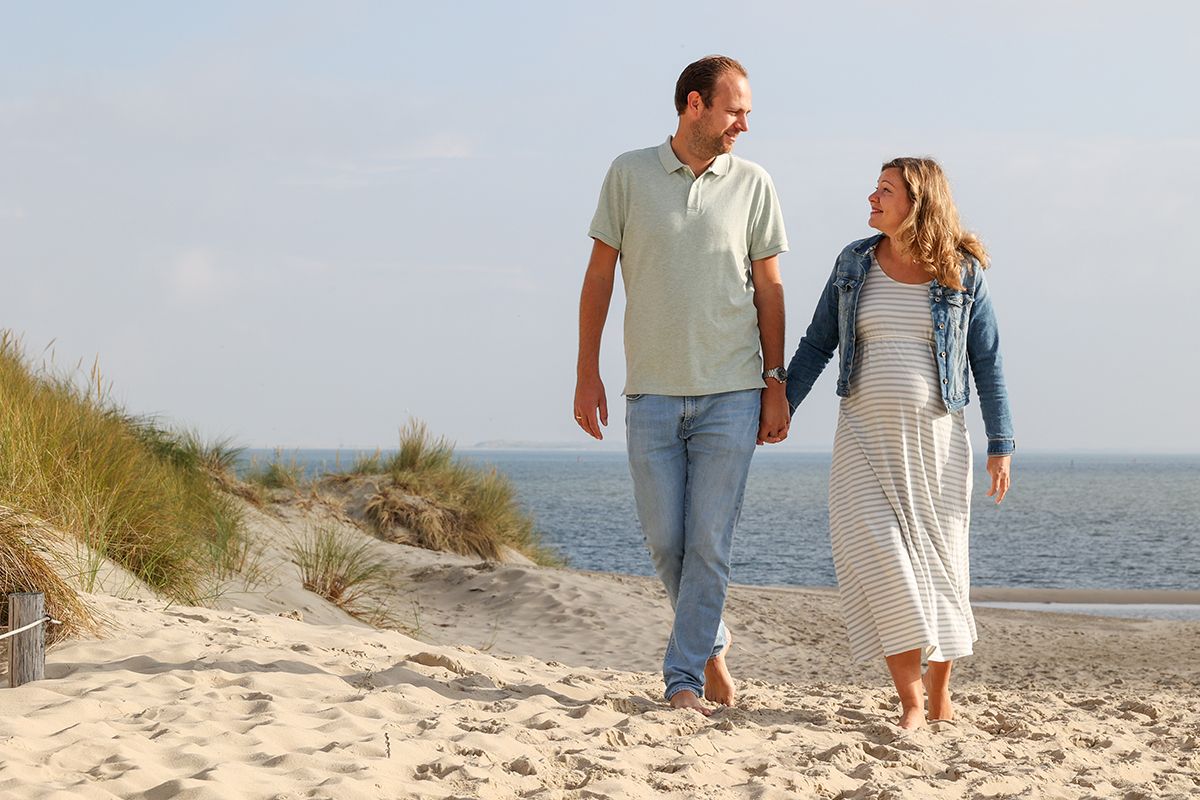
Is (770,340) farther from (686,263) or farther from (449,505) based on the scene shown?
(449,505)

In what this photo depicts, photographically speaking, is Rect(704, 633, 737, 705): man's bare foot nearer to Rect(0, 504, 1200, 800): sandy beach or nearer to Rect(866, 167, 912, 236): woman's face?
Rect(0, 504, 1200, 800): sandy beach

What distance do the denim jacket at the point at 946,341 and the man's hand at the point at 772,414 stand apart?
11 centimetres

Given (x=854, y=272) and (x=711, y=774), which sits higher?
(x=854, y=272)

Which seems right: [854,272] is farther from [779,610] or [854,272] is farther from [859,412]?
[779,610]

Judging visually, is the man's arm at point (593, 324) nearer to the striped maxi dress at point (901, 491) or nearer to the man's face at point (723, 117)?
the striped maxi dress at point (901, 491)

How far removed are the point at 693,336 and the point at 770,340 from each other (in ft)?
1.05

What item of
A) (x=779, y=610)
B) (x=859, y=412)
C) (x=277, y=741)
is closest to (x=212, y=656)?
(x=277, y=741)

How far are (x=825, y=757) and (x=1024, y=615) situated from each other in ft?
26.2

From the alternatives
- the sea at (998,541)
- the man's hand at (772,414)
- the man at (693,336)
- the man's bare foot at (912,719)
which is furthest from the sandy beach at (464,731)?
the sea at (998,541)

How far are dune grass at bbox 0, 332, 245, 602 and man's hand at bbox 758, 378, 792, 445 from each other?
301 cm

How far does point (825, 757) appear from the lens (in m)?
3.57

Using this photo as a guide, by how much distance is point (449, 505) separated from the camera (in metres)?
12.7

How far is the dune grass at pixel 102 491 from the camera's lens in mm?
5816

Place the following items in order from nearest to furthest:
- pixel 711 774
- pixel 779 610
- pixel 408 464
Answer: pixel 711 774
pixel 779 610
pixel 408 464
